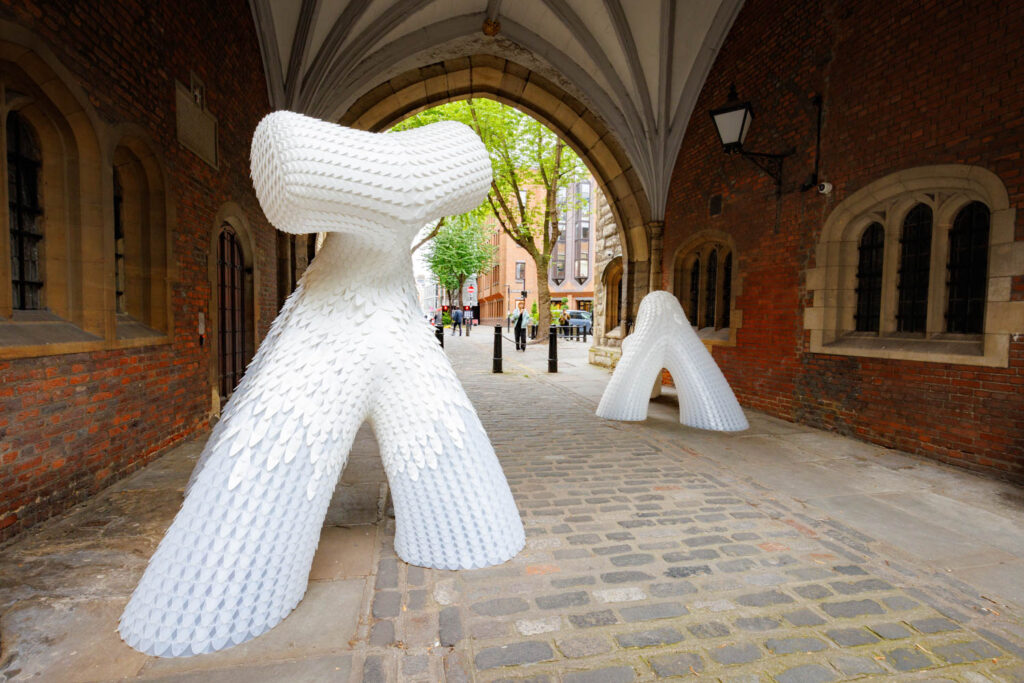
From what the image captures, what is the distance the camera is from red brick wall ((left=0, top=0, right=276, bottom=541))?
2922 millimetres

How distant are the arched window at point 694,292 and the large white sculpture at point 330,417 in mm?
7374

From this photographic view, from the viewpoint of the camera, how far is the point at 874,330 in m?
5.53

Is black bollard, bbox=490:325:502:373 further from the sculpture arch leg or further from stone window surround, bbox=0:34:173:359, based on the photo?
stone window surround, bbox=0:34:173:359

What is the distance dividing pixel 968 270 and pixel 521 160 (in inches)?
599

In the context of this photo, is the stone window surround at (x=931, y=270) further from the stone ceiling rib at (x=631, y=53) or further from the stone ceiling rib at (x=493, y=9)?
the stone ceiling rib at (x=493, y=9)

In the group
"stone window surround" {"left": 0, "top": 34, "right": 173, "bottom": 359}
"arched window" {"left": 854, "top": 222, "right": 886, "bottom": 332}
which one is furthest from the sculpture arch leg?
"stone window surround" {"left": 0, "top": 34, "right": 173, "bottom": 359}

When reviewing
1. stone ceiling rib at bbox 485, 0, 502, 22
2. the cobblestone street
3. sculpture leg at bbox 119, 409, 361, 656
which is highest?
stone ceiling rib at bbox 485, 0, 502, 22

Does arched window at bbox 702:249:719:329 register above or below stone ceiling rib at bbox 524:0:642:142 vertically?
below

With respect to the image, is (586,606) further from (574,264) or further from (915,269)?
(574,264)

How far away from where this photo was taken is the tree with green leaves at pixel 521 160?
1622cm

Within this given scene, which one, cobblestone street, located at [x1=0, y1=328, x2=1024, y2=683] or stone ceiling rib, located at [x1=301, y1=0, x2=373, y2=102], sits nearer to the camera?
cobblestone street, located at [x1=0, y1=328, x2=1024, y2=683]

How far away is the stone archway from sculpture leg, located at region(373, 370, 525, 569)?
26.5 feet

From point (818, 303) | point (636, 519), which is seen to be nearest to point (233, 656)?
point (636, 519)

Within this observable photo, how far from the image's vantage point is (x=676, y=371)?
576 cm
